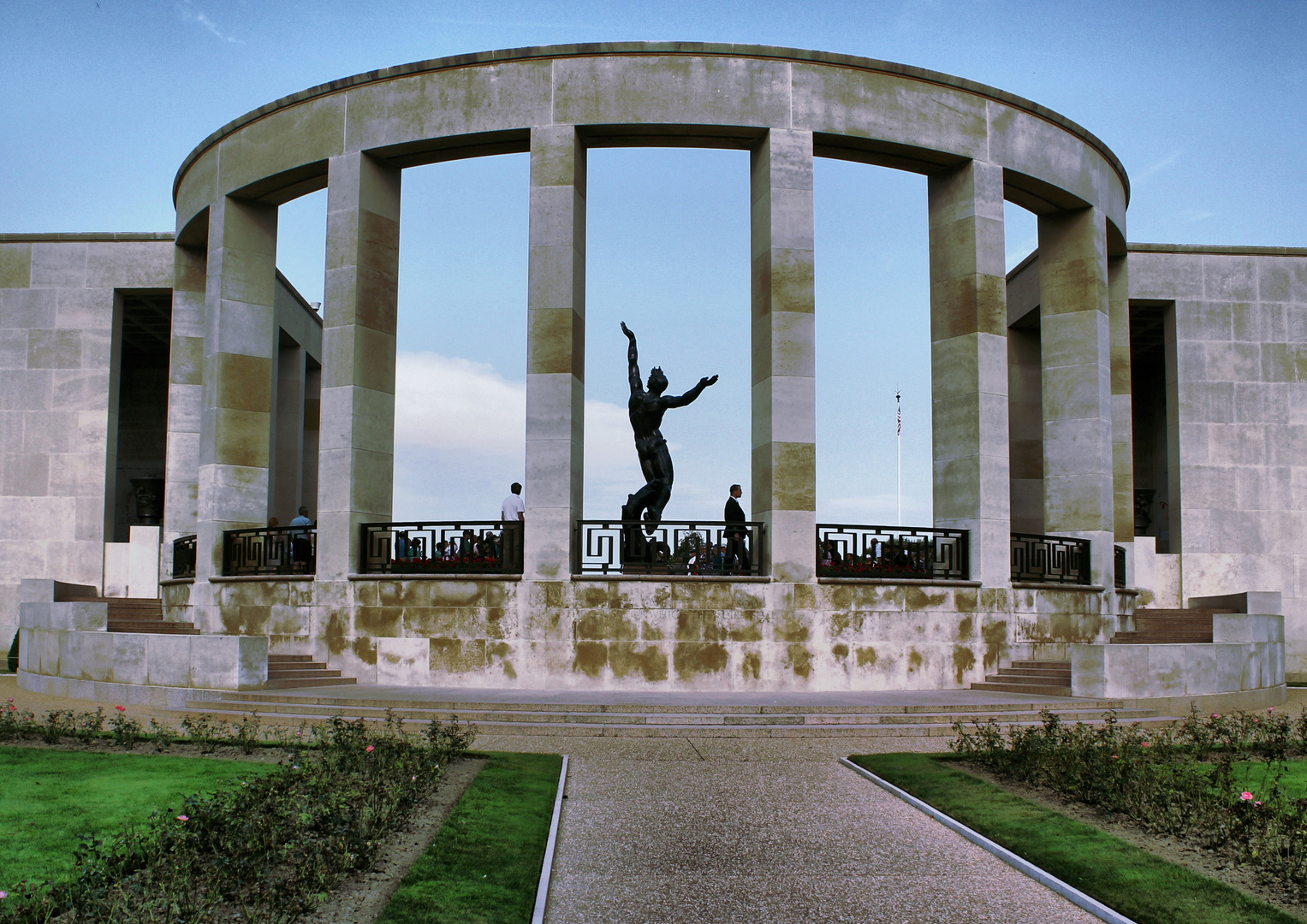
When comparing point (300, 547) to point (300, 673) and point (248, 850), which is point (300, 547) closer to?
point (300, 673)

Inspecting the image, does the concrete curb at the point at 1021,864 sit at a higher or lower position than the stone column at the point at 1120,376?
lower

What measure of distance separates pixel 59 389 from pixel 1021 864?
97.3ft

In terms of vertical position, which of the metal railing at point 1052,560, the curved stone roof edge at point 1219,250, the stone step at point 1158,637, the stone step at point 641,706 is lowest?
the stone step at point 641,706

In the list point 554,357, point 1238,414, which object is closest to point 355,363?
point 554,357

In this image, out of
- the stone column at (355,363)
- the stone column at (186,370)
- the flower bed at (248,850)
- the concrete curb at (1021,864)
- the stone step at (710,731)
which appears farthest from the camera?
the stone column at (186,370)

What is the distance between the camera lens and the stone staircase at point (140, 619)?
22.3 metres

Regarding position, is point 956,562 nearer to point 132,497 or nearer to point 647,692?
point 647,692

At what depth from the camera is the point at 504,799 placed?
Result: 10.0 metres

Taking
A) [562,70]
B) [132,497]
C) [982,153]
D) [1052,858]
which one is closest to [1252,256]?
[982,153]

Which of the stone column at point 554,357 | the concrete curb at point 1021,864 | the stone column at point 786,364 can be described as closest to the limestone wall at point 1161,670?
the stone column at point 786,364

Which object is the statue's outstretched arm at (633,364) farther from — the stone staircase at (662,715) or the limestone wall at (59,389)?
the limestone wall at (59,389)

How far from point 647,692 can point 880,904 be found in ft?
38.4

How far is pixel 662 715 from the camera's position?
51.8 feet

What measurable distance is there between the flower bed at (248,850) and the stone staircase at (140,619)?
12781 millimetres
